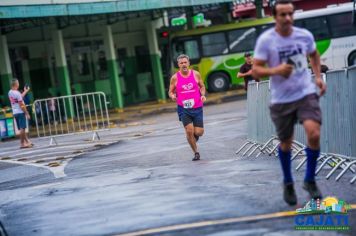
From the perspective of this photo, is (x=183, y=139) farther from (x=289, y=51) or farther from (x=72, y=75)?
(x=72, y=75)

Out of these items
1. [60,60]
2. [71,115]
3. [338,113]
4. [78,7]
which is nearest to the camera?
[338,113]

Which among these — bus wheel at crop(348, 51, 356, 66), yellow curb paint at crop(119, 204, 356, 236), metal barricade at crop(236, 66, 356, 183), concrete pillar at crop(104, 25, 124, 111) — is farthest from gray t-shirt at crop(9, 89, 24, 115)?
bus wheel at crop(348, 51, 356, 66)

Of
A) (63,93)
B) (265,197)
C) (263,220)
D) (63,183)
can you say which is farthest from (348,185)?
(63,93)

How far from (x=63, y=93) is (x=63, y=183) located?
20695 mm

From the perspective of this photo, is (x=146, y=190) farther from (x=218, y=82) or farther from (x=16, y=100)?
(x=218, y=82)

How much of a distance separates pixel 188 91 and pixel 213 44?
77.4 ft

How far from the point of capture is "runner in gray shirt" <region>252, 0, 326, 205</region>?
22.1ft

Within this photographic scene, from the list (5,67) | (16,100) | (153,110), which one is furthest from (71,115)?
(153,110)

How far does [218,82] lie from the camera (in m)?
36.0

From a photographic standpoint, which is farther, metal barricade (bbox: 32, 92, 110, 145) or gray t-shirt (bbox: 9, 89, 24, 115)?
metal barricade (bbox: 32, 92, 110, 145)

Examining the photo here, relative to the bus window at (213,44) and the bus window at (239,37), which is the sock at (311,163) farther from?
the bus window at (239,37)

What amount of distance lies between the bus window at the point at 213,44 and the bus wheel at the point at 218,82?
3.68 feet

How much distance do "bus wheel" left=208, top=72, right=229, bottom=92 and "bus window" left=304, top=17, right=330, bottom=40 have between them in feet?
16.0

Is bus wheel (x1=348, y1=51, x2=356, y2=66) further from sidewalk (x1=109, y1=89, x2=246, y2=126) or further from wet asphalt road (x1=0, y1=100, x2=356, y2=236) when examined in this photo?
wet asphalt road (x1=0, y1=100, x2=356, y2=236)
